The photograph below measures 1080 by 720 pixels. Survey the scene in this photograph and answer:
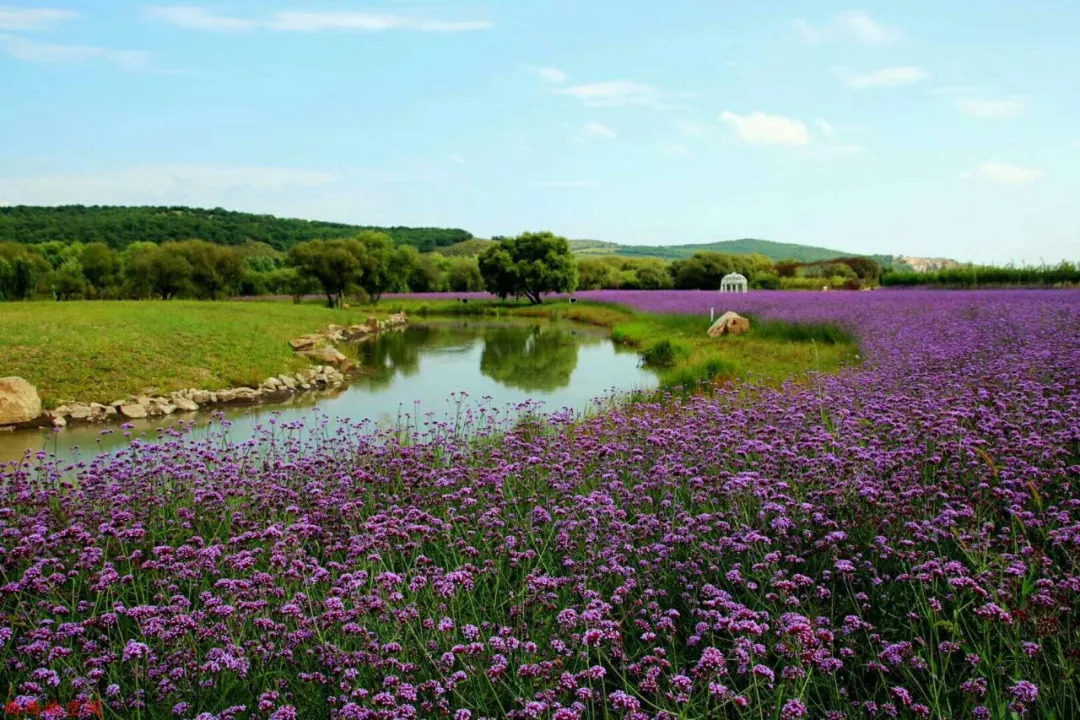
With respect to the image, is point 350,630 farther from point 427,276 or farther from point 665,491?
point 427,276

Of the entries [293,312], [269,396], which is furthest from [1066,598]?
[293,312]

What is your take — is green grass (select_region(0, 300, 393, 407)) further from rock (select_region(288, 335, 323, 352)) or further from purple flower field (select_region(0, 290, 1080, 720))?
purple flower field (select_region(0, 290, 1080, 720))

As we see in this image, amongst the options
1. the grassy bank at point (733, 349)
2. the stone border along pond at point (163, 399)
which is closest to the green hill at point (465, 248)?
the grassy bank at point (733, 349)

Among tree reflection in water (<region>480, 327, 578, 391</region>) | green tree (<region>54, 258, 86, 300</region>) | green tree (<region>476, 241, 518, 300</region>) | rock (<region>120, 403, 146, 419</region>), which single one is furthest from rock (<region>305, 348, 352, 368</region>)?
green tree (<region>54, 258, 86, 300</region>)

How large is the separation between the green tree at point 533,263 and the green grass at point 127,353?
108ft

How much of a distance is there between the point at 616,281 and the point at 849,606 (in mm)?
84057

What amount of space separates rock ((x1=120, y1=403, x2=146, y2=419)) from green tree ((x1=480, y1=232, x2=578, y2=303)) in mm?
44575

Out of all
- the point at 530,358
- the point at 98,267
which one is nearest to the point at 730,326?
the point at 530,358

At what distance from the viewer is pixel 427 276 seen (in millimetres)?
87188

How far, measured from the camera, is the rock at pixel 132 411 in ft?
51.2

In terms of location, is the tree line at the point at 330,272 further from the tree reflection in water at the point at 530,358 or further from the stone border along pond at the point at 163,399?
the stone border along pond at the point at 163,399

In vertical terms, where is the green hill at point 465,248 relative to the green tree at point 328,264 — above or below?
above

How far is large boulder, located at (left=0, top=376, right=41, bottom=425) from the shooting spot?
47.5ft

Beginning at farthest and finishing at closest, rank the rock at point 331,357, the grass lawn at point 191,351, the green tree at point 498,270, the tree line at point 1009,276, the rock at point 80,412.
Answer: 1. the green tree at point 498,270
2. the tree line at point 1009,276
3. the rock at point 331,357
4. the grass lawn at point 191,351
5. the rock at point 80,412
